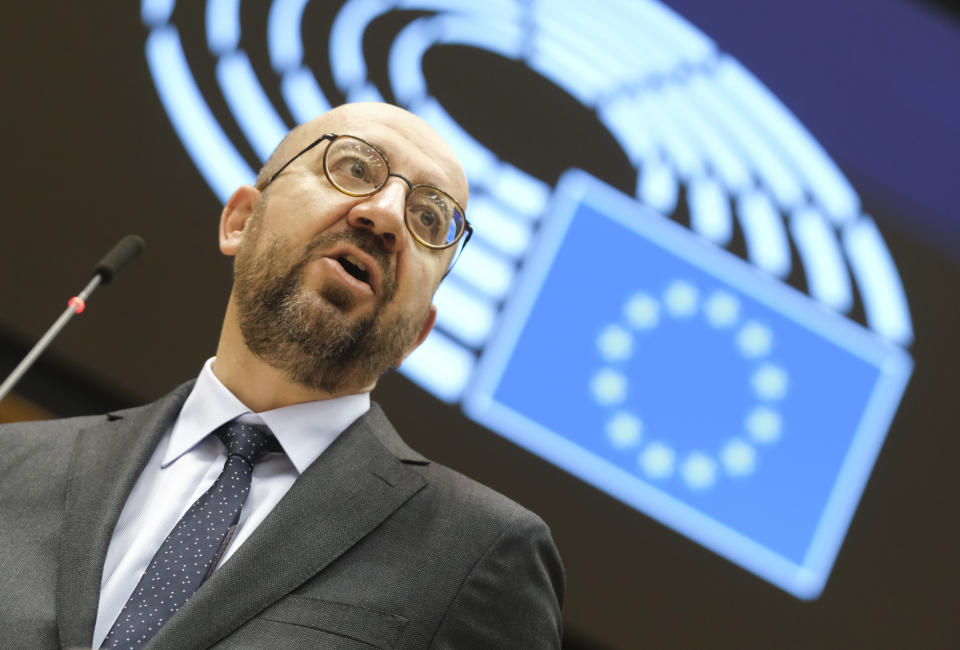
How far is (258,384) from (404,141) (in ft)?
1.64

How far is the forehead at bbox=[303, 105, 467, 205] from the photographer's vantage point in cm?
162

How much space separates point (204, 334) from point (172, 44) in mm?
817

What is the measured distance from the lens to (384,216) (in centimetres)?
150

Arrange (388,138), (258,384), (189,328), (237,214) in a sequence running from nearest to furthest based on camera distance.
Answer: (258,384)
(388,138)
(237,214)
(189,328)

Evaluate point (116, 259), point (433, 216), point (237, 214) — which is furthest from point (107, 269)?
point (433, 216)

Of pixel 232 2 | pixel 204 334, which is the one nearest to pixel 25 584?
pixel 204 334

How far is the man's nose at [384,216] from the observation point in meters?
1.50

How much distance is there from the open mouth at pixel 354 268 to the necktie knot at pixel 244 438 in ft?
0.95

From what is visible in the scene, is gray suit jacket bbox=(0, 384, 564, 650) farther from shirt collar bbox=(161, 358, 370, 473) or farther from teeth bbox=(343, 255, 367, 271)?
teeth bbox=(343, 255, 367, 271)

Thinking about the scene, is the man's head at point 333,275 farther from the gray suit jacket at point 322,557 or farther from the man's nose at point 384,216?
the gray suit jacket at point 322,557

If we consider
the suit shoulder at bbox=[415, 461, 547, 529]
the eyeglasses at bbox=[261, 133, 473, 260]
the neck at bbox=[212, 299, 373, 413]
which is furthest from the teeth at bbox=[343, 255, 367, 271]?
the suit shoulder at bbox=[415, 461, 547, 529]

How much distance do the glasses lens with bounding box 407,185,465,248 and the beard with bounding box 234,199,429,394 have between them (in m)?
0.10

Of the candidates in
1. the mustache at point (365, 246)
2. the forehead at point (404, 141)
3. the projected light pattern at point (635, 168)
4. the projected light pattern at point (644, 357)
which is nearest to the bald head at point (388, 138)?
the forehead at point (404, 141)

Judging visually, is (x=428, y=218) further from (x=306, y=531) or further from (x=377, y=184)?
(x=306, y=531)
